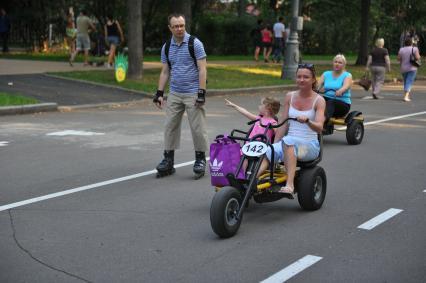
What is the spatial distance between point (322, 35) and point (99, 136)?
29.9 m

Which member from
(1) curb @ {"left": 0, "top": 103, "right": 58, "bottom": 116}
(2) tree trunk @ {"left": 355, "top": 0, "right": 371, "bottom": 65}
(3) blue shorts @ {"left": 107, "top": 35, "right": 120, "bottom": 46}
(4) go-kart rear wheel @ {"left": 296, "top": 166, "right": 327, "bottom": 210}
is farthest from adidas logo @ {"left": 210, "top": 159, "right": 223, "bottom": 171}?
(2) tree trunk @ {"left": 355, "top": 0, "right": 371, "bottom": 65}

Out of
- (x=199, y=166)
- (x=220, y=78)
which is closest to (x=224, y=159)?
(x=199, y=166)

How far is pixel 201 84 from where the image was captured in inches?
318

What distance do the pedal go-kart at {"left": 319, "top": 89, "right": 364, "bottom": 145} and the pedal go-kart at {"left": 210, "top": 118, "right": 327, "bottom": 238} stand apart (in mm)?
4116

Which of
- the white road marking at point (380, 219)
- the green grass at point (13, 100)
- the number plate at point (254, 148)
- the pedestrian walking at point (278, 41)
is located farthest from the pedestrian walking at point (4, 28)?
the white road marking at point (380, 219)

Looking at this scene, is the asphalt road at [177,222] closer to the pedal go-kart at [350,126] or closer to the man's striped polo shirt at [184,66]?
the pedal go-kart at [350,126]

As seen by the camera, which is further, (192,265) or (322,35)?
(322,35)

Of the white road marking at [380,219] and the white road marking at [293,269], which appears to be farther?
the white road marking at [380,219]

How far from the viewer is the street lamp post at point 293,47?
70.0 feet

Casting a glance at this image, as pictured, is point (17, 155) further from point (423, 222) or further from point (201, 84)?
point (423, 222)

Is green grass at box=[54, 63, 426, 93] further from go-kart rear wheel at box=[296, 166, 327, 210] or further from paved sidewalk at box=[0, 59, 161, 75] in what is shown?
go-kart rear wheel at box=[296, 166, 327, 210]

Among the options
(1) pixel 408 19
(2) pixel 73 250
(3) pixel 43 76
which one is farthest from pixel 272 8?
(2) pixel 73 250

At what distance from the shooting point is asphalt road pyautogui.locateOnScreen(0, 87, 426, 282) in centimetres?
499

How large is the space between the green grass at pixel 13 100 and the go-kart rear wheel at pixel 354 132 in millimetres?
6978
